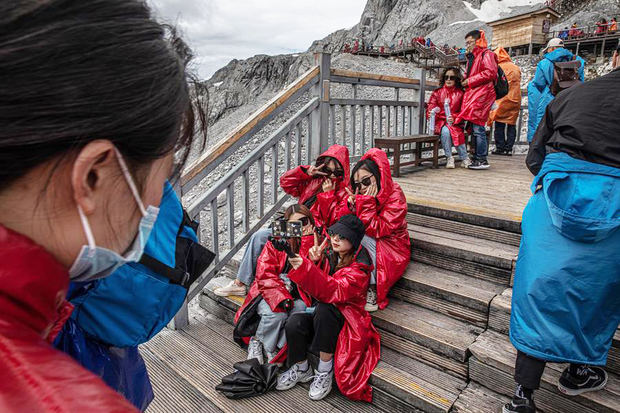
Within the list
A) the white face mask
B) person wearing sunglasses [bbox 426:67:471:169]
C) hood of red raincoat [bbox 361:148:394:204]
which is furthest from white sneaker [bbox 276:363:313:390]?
person wearing sunglasses [bbox 426:67:471:169]

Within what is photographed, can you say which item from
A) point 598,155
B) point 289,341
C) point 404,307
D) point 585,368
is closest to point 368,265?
point 404,307

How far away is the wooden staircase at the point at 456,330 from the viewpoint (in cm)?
230

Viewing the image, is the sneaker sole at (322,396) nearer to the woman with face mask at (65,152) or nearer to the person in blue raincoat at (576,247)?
the person in blue raincoat at (576,247)

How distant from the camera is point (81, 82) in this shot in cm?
49

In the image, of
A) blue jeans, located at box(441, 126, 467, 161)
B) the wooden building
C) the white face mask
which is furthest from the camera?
the wooden building

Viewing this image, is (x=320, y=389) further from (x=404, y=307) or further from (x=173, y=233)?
(x=173, y=233)

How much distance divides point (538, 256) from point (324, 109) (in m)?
2.91

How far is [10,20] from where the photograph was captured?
0.45 meters

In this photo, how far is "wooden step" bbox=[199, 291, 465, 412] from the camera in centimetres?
235

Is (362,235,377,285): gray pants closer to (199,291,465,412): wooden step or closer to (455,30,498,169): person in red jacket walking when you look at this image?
(199,291,465,412): wooden step

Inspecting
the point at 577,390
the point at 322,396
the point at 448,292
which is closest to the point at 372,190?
the point at 448,292

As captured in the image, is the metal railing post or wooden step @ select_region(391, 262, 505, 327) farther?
the metal railing post

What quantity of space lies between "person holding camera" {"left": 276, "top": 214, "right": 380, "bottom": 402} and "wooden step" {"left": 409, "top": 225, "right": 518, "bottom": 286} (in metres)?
0.71

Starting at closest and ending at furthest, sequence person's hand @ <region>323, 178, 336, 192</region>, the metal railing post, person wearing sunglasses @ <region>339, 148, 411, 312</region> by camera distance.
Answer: person wearing sunglasses @ <region>339, 148, 411, 312</region> < person's hand @ <region>323, 178, 336, 192</region> < the metal railing post
